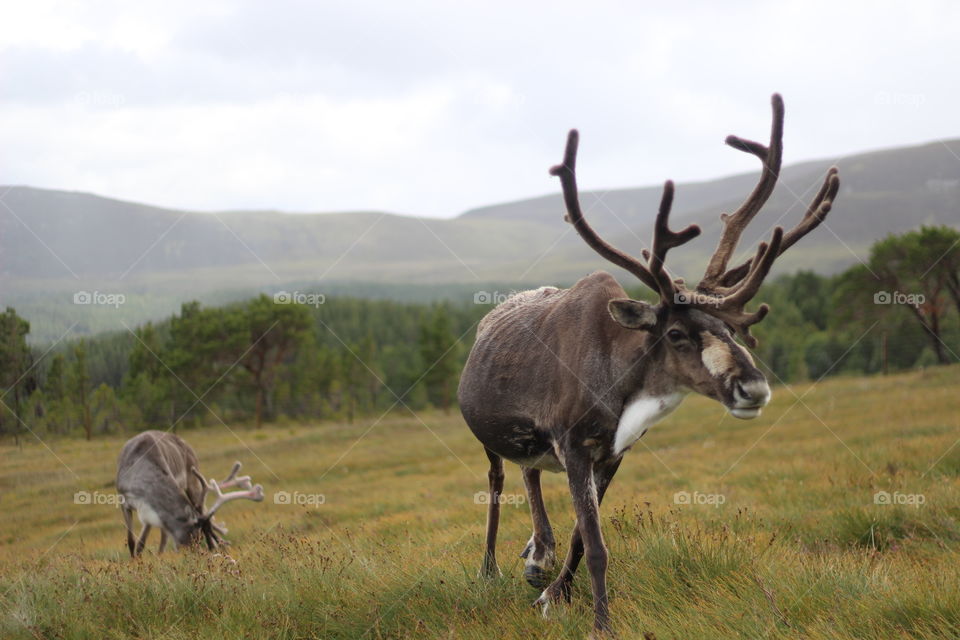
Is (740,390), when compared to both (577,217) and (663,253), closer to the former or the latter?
(663,253)

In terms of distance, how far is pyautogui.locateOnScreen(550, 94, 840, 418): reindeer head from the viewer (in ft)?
13.7

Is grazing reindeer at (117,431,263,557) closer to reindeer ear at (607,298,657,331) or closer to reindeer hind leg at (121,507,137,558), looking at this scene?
reindeer hind leg at (121,507,137,558)

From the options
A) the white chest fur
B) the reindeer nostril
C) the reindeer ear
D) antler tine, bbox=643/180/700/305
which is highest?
antler tine, bbox=643/180/700/305

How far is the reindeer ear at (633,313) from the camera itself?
4.43 metres

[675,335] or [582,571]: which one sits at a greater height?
[675,335]

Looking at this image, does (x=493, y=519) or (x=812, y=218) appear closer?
(x=812, y=218)

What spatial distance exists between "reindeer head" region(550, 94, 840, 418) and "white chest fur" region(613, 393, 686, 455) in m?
0.13

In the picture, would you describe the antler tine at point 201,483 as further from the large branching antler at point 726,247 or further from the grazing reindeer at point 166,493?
the large branching antler at point 726,247

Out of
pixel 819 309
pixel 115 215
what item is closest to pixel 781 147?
pixel 115 215

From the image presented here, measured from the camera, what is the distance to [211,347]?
48812 millimetres

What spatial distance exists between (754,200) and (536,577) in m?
3.47

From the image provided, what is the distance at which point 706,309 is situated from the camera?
4516 mm

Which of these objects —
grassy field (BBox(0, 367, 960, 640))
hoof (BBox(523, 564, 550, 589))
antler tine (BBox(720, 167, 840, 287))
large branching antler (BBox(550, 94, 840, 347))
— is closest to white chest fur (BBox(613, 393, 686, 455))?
large branching antler (BBox(550, 94, 840, 347))

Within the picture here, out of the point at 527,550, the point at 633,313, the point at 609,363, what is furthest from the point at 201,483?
the point at 633,313
